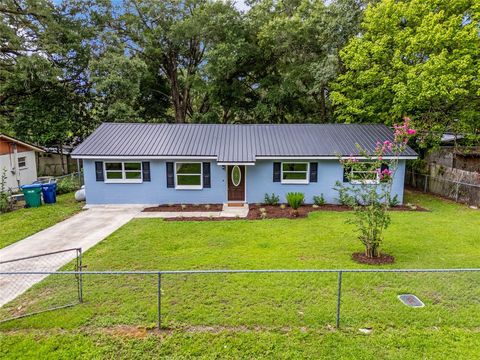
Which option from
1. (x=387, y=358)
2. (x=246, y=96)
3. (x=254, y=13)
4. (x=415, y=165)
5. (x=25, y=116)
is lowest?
(x=387, y=358)

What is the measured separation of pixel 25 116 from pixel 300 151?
19.6 metres

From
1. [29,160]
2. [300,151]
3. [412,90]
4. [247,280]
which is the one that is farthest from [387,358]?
[29,160]

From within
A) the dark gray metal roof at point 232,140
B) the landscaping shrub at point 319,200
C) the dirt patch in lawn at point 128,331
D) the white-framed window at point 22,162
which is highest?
the dark gray metal roof at point 232,140

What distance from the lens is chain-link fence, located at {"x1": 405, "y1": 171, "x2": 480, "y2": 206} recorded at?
48.8 feet

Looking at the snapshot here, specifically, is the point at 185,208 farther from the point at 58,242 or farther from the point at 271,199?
the point at 58,242

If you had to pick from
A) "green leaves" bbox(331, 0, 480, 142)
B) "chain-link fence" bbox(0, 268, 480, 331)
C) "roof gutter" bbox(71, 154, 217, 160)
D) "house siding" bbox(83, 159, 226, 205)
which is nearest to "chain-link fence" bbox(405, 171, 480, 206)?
"green leaves" bbox(331, 0, 480, 142)

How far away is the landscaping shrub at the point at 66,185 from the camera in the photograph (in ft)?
59.2

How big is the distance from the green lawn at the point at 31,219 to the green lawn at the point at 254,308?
3531 millimetres

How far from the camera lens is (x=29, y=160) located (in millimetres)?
19391

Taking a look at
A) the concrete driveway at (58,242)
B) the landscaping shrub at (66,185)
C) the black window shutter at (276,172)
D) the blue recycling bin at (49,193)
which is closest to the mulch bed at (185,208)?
the concrete driveway at (58,242)

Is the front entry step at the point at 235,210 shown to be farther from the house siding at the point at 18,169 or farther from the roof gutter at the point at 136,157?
the house siding at the point at 18,169

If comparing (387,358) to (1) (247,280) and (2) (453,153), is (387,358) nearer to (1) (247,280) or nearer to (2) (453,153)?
(1) (247,280)

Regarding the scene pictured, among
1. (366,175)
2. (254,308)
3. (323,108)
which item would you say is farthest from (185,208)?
(323,108)

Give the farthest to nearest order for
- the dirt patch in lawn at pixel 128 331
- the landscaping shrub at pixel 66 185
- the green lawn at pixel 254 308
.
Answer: the landscaping shrub at pixel 66 185 < the dirt patch in lawn at pixel 128 331 < the green lawn at pixel 254 308
